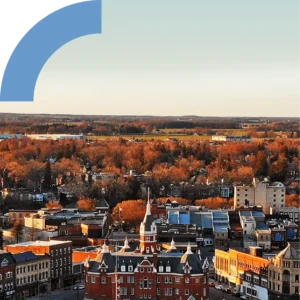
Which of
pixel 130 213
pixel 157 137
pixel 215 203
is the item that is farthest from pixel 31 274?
pixel 157 137

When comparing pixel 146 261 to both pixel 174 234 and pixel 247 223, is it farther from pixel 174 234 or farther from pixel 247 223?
pixel 247 223

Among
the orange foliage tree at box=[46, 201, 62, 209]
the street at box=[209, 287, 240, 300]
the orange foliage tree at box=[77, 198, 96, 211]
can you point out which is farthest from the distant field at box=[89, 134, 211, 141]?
the street at box=[209, 287, 240, 300]

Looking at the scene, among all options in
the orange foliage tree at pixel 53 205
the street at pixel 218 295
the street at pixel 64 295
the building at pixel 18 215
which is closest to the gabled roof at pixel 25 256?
the street at pixel 64 295

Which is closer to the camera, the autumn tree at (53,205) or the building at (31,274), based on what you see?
the building at (31,274)

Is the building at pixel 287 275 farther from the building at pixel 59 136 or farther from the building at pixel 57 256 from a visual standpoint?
the building at pixel 59 136

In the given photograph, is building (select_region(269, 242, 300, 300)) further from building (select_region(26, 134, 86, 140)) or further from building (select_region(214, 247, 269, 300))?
building (select_region(26, 134, 86, 140))

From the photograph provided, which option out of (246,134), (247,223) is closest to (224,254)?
(247,223)

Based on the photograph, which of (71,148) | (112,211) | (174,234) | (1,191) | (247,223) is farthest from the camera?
(71,148)
